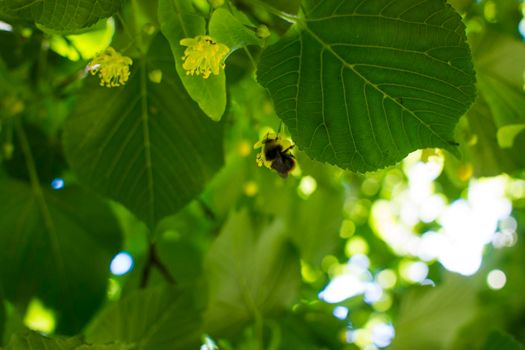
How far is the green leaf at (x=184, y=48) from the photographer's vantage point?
3.04 ft

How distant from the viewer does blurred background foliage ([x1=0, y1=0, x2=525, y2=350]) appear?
1.38 metres

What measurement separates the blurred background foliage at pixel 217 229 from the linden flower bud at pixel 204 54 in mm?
238

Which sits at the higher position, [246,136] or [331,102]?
[246,136]

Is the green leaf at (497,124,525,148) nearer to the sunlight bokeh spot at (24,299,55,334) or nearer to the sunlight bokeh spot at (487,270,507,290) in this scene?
the sunlight bokeh spot at (24,299,55,334)

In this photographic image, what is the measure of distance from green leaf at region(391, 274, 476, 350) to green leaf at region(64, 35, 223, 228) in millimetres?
710

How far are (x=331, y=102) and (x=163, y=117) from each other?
427mm

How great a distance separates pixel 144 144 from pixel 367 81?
1.63ft

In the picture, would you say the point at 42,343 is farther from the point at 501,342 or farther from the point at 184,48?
the point at 501,342

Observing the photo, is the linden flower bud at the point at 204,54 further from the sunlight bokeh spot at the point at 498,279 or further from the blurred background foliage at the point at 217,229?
the sunlight bokeh spot at the point at 498,279

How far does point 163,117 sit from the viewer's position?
1.30 m

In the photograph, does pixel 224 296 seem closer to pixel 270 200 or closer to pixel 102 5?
pixel 270 200

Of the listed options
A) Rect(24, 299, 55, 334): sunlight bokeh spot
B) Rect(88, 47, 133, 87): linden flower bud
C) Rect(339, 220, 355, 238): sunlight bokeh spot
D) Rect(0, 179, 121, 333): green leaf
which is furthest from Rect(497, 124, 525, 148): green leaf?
Rect(339, 220, 355, 238): sunlight bokeh spot

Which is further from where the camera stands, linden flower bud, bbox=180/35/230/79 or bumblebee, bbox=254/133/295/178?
bumblebee, bbox=254/133/295/178

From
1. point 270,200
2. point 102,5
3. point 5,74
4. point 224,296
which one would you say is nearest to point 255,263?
point 224,296
